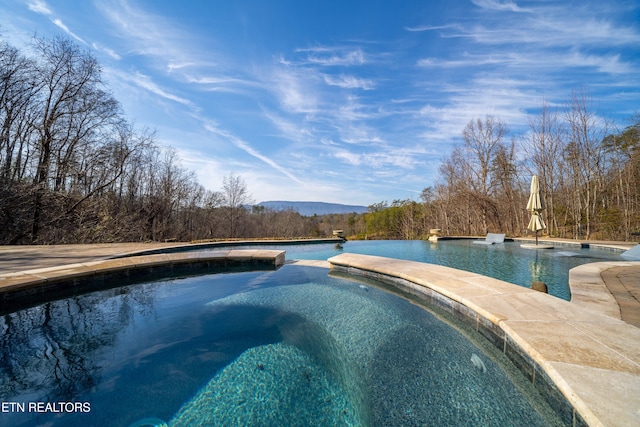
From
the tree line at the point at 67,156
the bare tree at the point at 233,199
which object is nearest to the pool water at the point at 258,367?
the tree line at the point at 67,156

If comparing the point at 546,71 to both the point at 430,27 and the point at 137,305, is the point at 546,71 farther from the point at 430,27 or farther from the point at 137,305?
the point at 137,305

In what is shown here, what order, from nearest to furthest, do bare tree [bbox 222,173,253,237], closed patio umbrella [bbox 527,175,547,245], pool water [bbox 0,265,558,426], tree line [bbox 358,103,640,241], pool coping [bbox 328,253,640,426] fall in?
pool coping [bbox 328,253,640,426], pool water [bbox 0,265,558,426], closed patio umbrella [bbox 527,175,547,245], tree line [bbox 358,103,640,241], bare tree [bbox 222,173,253,237]

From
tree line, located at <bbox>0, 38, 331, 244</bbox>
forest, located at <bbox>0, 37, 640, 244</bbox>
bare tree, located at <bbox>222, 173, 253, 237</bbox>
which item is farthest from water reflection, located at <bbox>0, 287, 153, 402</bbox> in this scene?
bare tree, located at <bbox>222, 173, 253, 237</bbox>

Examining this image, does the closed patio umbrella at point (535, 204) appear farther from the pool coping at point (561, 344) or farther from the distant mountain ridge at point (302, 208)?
the distant mountain ridge at point (302, 208)

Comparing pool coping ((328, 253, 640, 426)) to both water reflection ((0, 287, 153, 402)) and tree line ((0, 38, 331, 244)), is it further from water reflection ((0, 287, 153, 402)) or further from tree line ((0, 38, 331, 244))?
tree line ((0, 38, 331, 244))

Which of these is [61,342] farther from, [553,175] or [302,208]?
[302,208]

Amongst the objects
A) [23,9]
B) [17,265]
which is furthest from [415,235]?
[23,9]

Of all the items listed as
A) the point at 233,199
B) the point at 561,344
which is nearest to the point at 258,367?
the point at 561,344

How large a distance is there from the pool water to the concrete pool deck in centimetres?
25

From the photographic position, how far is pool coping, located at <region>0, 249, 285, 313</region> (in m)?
3.19

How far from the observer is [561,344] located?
62.7 inches

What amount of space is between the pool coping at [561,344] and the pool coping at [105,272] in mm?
3795

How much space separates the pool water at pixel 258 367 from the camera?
1.43 metres

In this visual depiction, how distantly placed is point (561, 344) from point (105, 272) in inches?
232
